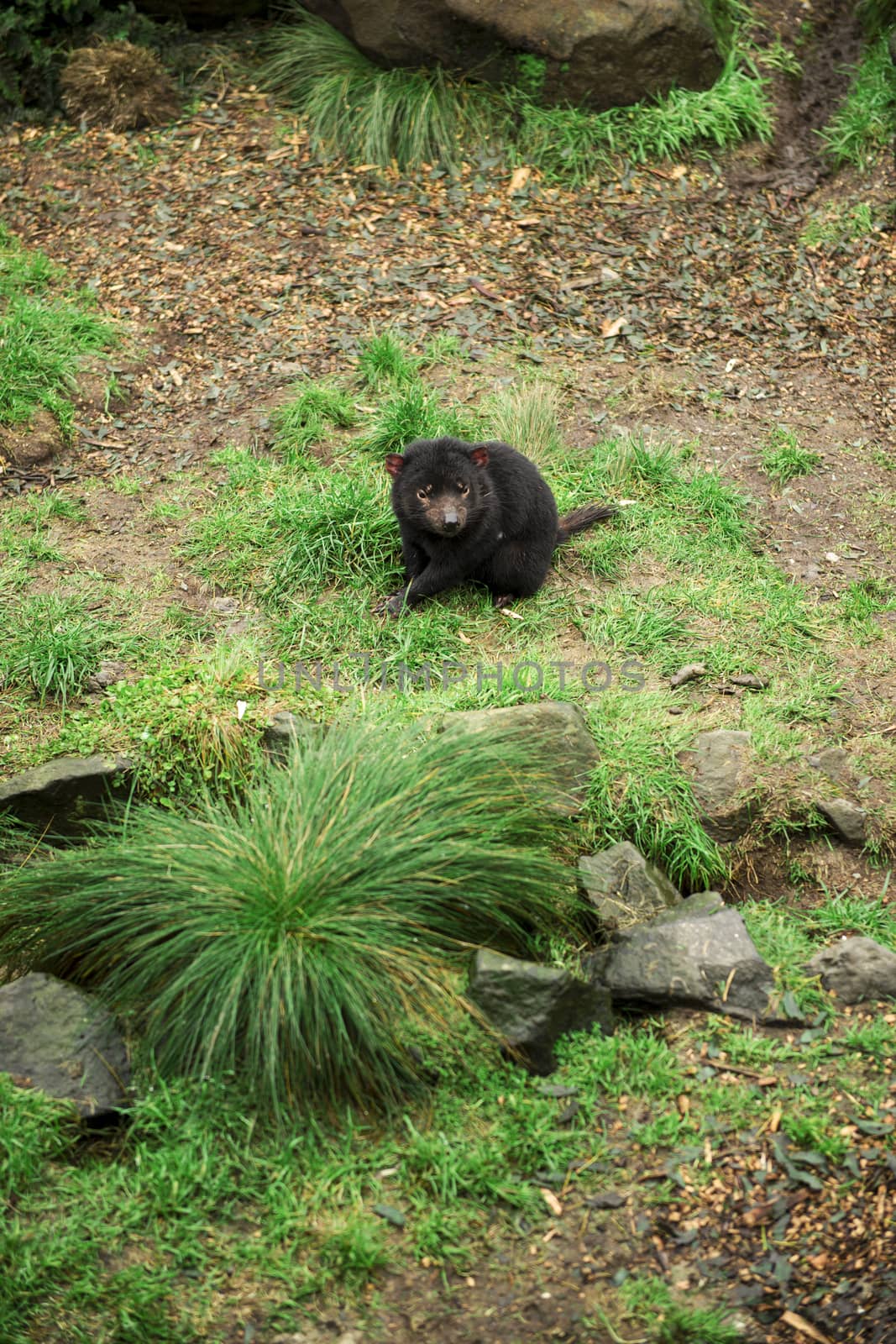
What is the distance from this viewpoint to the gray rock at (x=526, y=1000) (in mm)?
3484

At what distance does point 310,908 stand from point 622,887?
41.9 inches

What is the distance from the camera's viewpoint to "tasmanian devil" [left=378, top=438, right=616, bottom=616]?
15.9ft

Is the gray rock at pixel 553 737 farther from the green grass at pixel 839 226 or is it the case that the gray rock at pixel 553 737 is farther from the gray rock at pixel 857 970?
the green grass at pixel 839 226

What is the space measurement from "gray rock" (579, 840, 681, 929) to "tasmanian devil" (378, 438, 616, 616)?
57.8 inches

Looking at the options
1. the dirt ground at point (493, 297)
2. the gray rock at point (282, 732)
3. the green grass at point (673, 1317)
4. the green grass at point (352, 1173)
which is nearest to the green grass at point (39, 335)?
the dirt ground at point (493, 297)

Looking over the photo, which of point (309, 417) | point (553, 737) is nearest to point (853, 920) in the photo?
point (553, 737)

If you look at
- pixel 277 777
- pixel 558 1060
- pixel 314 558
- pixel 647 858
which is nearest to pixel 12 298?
pixel 314 558

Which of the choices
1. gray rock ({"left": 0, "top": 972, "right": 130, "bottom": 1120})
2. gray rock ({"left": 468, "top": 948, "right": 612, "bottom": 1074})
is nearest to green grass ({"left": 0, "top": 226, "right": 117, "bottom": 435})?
gray rock ({"left": 0, "top": 972, "right": 130, "bottom": 1120})

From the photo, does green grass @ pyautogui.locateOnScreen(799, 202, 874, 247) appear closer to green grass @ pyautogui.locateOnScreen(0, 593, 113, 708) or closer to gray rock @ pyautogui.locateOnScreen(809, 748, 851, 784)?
gray rock @ pyautogui.locateOnScreen(809, 748, 851, 784)

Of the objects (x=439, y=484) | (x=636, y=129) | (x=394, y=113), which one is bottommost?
(x=439, y=484)

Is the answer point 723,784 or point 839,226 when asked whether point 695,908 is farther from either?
point 839,226

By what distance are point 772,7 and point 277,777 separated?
6541mm

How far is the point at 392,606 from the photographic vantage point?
5.19m

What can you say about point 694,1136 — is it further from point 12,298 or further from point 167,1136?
point 12,298
